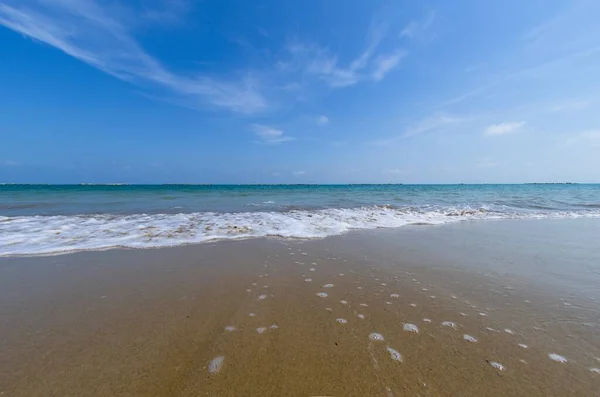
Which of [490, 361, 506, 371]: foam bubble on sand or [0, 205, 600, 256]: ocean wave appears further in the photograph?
[0, 205, 600, 256]: ocean wave

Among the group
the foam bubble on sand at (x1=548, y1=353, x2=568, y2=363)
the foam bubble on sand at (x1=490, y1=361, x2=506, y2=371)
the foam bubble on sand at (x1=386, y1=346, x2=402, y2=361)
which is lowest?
the foam bubble on sand at (x1=548, y1=353, x2=568, y2=363)

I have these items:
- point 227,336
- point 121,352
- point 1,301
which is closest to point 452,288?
point 227,336

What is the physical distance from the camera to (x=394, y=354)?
7.01ft

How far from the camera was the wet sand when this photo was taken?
6.06 feet

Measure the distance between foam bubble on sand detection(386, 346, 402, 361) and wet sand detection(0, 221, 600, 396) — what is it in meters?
0.01

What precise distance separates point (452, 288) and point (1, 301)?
5.83 metres

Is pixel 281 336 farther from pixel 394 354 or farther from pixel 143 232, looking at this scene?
pixel 143 232

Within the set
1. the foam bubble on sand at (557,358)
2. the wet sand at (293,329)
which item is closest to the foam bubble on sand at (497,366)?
the wet sand at (293,329)

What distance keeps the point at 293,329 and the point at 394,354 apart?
0.95m

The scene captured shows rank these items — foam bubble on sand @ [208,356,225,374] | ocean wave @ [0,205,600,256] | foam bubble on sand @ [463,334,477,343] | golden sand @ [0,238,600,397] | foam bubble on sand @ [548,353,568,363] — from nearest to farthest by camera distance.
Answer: golden sand @ [0,238,600,397]
foam bubble on sand @ [208,356,225,374]
foam bubble on sand @ [548,353,568,363]
foam bubble on sand @ [463,334,477,343]
ocean wave @ [0,205,600,256]

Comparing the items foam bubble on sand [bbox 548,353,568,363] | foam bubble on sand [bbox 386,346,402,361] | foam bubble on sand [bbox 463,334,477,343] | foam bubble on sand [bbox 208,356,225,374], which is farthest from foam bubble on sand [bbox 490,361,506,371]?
foam bubble on sand [bbox 208,356,225,374]

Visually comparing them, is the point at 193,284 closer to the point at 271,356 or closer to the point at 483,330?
the point at 271,356

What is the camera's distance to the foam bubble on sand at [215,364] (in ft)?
6.42

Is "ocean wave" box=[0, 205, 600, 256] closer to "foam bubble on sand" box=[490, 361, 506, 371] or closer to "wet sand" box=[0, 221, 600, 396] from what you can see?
"wet sand" box=[0, 221, 600, 396]
